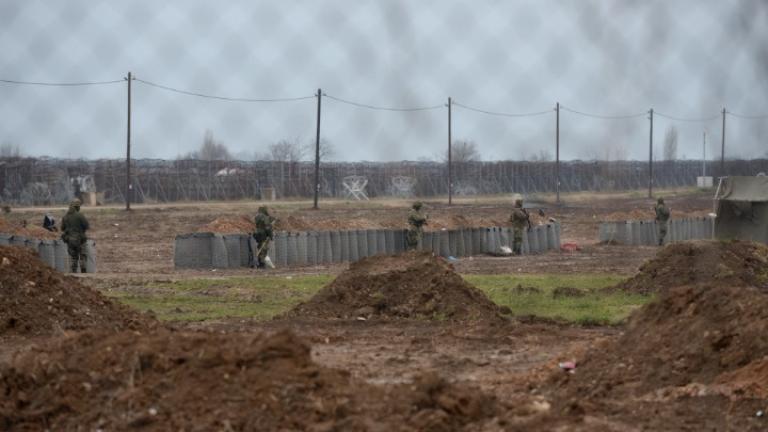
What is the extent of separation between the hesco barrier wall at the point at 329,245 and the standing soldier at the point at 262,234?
395 millimetres

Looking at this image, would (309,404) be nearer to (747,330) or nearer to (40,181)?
(747,330)

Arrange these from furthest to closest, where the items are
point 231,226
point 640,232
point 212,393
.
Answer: point 640,232, point 231,226, point 212,393

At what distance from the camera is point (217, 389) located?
6.95 metres

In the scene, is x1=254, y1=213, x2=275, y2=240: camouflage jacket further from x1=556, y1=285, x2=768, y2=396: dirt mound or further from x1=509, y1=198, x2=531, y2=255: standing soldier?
x1=556, y1=285, x2=768, y2=396: dirt mound

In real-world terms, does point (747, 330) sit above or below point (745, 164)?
below

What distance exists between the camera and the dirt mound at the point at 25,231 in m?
26.0

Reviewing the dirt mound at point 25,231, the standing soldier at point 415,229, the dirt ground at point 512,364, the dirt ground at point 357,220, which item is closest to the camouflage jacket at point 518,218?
the dirt ground at point 357,220

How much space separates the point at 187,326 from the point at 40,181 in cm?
3134

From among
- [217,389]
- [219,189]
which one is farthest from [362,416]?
[219,189]

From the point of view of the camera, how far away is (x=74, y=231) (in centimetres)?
2477

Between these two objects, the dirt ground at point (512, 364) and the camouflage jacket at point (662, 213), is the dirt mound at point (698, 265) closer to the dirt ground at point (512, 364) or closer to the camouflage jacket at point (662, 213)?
the dirt ground at point (512, 364)

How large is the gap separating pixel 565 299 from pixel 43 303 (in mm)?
8238

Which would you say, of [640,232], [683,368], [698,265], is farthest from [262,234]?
[683,368]

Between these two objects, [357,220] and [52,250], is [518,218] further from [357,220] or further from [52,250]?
[52,250]
